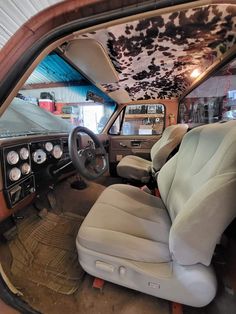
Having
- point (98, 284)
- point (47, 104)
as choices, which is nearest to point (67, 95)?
point (47, 104)

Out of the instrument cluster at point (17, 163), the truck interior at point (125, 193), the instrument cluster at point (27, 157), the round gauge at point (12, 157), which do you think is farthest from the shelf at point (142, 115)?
the round gauge at point (12, 157)

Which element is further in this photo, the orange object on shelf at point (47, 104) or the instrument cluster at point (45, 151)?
the orange object on shelf at point (47, 104)

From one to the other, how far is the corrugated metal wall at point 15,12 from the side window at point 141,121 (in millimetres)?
2336

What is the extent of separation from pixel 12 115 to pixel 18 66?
813 mm

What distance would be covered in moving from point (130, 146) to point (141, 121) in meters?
0.46

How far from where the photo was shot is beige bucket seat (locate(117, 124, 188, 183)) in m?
1.83

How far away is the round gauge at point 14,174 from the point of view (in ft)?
2.84

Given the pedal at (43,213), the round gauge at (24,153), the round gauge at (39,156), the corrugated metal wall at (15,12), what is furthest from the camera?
the pedal at (43,213)

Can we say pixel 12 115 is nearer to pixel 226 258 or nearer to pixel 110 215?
pixel 110 215

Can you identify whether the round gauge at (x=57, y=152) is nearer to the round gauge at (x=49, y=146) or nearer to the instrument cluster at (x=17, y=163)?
the round gauge at (x=49, y=146)

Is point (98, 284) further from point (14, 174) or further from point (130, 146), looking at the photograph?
point (130, 146)

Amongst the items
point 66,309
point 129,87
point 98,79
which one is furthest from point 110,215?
point 129,87

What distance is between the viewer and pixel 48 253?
115 cm

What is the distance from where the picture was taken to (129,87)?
220 cm
